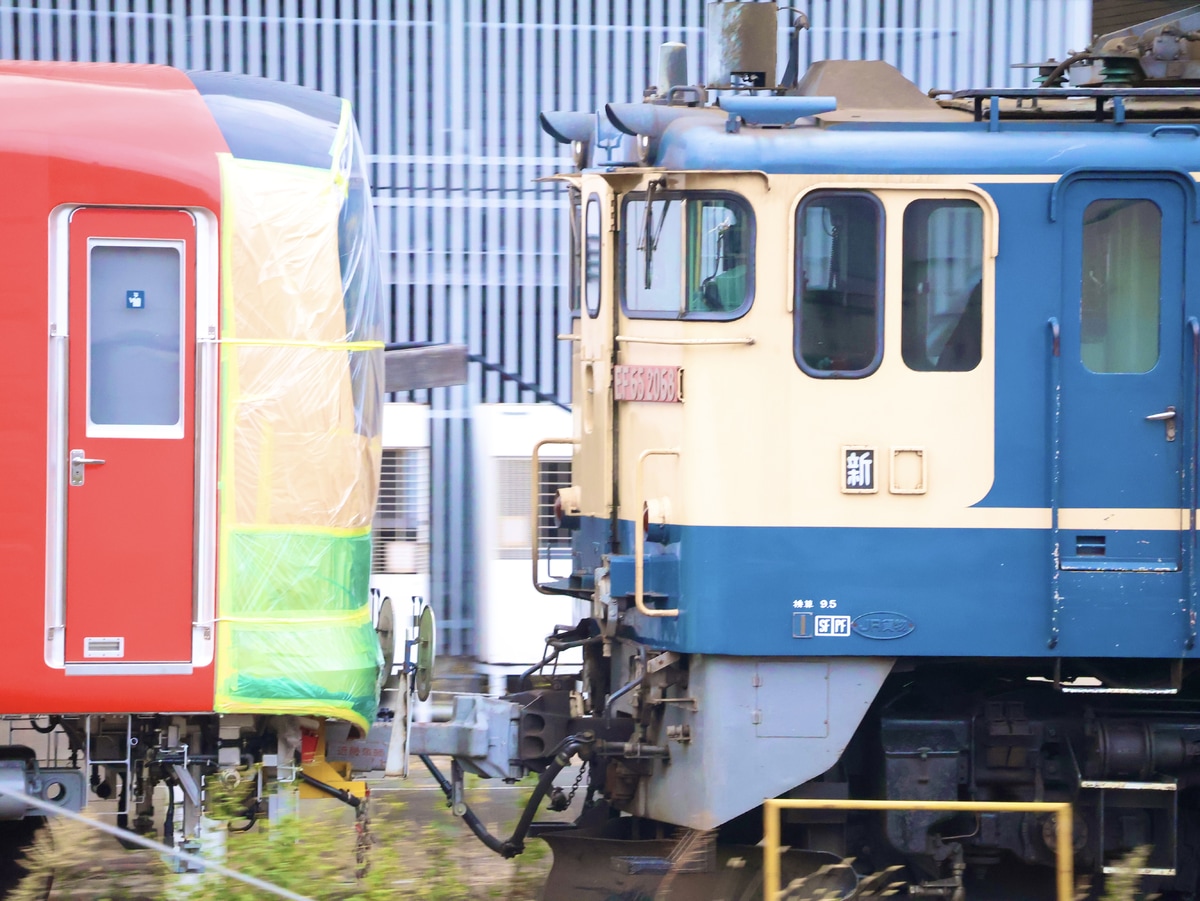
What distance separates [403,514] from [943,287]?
→ 202 inches

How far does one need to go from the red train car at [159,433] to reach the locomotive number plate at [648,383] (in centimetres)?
131

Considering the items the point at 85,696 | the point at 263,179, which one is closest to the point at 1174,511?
the point at 263,179

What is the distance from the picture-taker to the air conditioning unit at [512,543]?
10352 millimetres

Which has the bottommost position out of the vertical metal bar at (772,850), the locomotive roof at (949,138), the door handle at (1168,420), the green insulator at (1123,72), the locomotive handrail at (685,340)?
the vertical metal bar at (772,850)

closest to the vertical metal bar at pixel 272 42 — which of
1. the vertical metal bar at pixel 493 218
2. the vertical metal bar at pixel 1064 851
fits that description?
the vertical metal bar at pixel 493 218

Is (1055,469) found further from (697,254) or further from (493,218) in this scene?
(493,218)


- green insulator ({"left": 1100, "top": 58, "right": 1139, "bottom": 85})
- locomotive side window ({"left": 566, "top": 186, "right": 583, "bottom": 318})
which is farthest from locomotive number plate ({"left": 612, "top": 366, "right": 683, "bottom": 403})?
green insulator ({"left": 1100, "top": 58, "right": 1139, "bottom": 85})

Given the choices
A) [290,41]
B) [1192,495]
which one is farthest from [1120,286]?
[290,41]

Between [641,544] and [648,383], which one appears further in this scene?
[648,383]

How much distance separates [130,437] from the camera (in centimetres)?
587

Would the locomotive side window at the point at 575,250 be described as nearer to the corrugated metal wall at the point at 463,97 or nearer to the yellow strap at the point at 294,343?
the yellow strap at the point at 294,343

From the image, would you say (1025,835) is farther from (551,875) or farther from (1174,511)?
(551,875)

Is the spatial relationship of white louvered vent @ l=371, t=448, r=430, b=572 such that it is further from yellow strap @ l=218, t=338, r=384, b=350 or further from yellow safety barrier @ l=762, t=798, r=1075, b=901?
yellow safety barrier @ l=762, t=798, r=1075, b=901

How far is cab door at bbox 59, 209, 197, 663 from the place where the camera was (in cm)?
583
